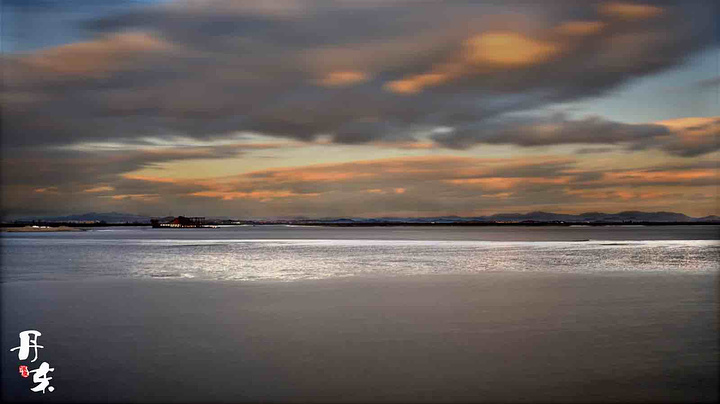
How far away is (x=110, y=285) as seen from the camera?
20.8 meters

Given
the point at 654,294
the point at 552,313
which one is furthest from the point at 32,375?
the point at 654,294

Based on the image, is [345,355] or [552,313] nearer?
[345,355]

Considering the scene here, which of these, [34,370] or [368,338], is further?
[368,338]

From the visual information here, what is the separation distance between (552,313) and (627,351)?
4157 mm

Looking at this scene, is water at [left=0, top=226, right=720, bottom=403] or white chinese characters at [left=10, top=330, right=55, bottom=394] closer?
water at [left=0, top=226, right=720, bottom=403]

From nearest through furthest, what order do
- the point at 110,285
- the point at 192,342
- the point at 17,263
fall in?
the point at 192,342, the point at 110,285, the point at 17,263

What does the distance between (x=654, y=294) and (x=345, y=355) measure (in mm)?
12203

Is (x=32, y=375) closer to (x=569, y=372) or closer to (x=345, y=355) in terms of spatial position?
(x=345, y=355)

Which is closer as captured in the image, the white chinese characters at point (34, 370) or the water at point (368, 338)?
the water at point (368, 338)

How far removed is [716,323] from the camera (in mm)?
13586

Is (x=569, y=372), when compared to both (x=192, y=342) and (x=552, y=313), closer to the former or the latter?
(x=552, y=313)

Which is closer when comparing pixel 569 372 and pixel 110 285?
pixel 569 372

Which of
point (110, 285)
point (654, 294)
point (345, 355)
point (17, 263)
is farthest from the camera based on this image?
point (17, 263)

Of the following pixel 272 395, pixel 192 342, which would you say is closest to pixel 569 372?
pixel 272 395
